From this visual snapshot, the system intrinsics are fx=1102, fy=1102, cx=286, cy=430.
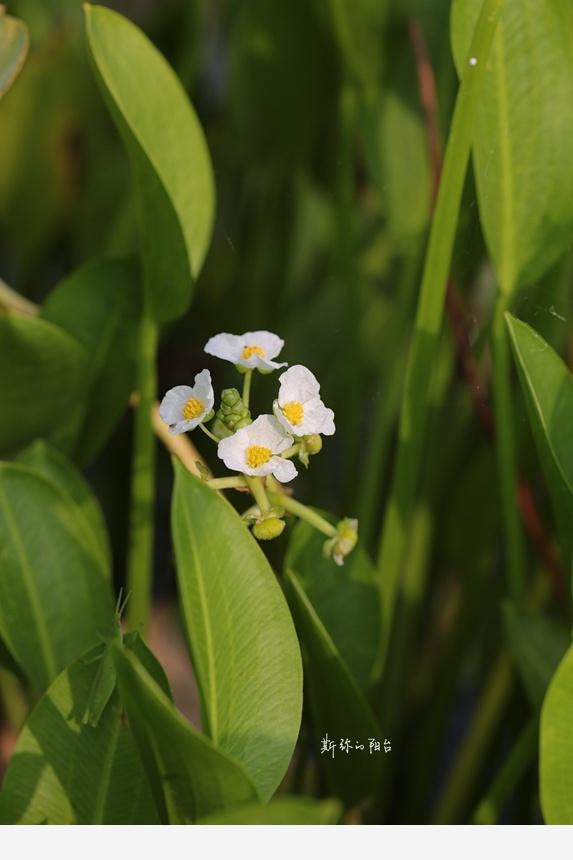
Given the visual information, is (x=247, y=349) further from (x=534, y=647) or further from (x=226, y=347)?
(x=534, y=647)

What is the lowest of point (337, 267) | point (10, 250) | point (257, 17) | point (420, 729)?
point (420, 729)

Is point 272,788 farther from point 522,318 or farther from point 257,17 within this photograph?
point 257,17

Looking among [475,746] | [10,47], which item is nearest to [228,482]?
[10,47]

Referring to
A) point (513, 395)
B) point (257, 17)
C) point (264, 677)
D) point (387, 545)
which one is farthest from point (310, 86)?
point (264, 677)

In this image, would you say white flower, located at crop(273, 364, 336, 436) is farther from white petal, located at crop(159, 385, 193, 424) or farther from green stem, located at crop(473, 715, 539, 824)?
green stem, located at crop(473, 715, 539, 824)

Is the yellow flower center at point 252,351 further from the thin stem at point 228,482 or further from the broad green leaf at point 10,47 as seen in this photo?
the broad green leaf at point 10,47

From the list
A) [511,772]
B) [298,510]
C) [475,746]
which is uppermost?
[298,510]
